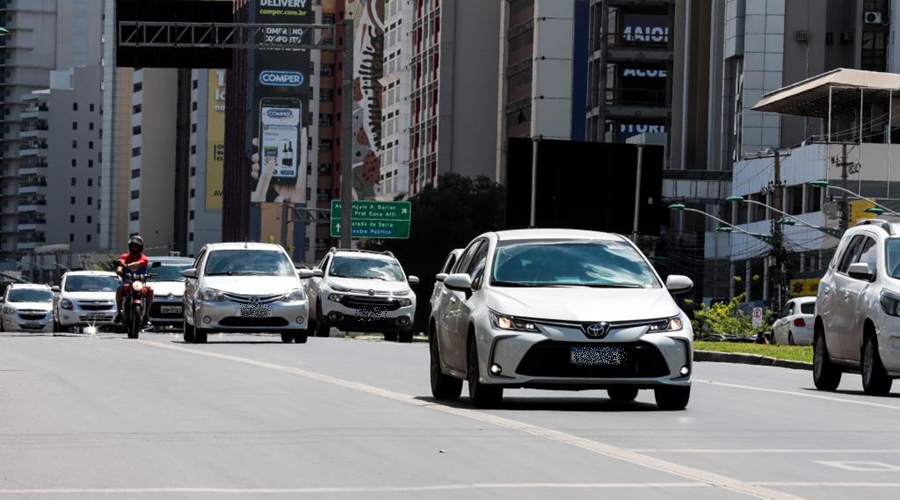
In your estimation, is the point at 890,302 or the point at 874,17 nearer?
the point at 890,302

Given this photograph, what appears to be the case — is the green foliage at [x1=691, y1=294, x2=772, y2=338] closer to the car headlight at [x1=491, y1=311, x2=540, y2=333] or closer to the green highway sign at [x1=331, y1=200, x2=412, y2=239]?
the green highway sign at [x1=331, y1=200, x2=412, y2=239]

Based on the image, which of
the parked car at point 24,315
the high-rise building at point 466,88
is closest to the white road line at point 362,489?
the parked car at point 24,315

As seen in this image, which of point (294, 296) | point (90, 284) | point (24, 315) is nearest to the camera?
point (294, 296)

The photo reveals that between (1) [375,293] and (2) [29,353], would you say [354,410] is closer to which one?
(2) [29,353]

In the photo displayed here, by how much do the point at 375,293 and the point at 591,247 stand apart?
23535mm

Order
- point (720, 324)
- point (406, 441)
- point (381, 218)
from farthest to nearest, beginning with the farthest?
1. point (381, 218)
2. point (720, 324)
3. point (406, 441)

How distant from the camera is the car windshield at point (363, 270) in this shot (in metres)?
42.1

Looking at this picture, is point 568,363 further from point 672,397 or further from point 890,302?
point 890,302

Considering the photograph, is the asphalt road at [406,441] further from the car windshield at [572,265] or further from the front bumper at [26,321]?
the front bumper at [26,321]

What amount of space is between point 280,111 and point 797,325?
127m

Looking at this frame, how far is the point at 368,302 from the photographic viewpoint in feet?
135

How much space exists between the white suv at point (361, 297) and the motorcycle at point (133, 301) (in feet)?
14.6

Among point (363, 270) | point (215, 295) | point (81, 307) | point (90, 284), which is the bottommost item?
point (81, 307)

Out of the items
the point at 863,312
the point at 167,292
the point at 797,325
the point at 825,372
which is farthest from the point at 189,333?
the point at 797,325
